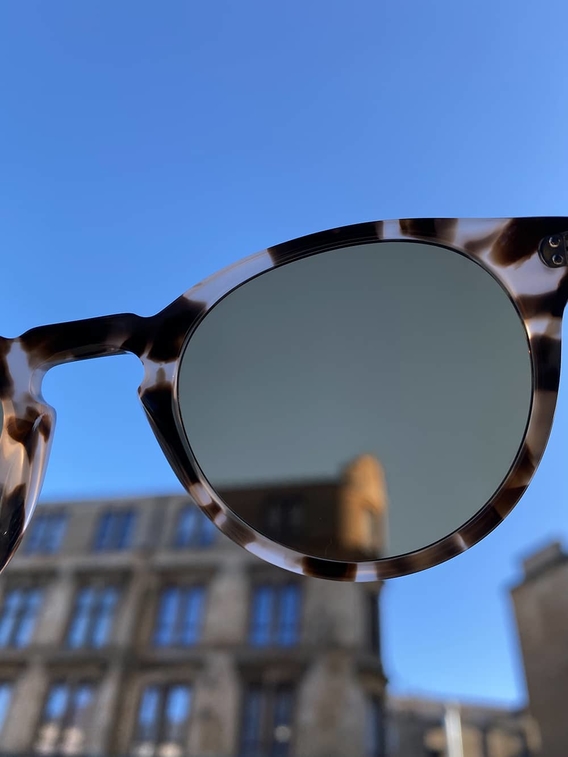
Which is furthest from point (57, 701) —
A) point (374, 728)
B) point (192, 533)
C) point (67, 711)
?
point (374, 728)

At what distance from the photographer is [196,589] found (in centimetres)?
Result: 438

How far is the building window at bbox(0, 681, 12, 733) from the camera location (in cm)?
397

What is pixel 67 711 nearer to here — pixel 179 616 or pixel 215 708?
pixel 179 616

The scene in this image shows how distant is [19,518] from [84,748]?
4.39m

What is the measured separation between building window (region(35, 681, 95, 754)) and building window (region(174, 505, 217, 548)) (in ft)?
3.79

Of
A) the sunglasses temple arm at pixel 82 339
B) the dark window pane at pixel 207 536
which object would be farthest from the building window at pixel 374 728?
the sunglasses temple arm at pixel 82 339

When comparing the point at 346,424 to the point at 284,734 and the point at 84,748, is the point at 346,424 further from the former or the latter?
the point at 84,748

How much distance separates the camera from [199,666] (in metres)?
3.94

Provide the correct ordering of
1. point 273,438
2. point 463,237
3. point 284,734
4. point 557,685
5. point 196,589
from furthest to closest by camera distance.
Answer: point 196,589
point 557,685
point 284,734
point 273,438
point 463,237

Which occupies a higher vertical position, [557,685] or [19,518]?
[557,685]

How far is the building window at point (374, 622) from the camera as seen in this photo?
162 inches

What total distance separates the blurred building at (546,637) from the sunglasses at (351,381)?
166 inches

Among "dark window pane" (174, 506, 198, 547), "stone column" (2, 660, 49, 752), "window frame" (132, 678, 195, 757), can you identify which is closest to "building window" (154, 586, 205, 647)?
"window frame" (132, 678, 195, 757)

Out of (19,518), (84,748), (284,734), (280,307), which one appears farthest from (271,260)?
(84,748)
